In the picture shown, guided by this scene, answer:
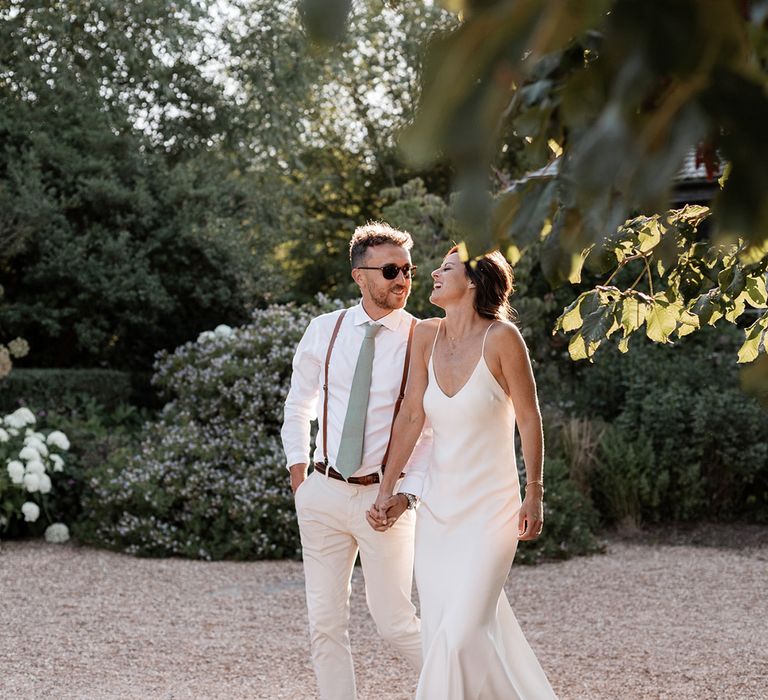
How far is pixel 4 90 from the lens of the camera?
42.3 ft

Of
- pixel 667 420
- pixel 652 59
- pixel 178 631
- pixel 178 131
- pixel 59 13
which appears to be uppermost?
pixel 59 13

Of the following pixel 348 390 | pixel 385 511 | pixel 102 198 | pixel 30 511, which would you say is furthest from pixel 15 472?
pixel 385 511

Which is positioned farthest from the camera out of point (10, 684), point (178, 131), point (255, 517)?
point (178, 131)

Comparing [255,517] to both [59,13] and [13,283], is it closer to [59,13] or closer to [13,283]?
[13,283]

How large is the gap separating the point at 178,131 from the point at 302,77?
1.73 metres

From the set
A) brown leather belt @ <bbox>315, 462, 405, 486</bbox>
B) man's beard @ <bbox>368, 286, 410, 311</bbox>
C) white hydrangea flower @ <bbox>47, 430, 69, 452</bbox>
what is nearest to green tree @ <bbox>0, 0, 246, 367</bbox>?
white hydrangea flower @ <bbox>47, 430, 69, 452</bbox>

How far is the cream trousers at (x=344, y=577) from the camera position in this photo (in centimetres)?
405

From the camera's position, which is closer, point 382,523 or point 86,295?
point 382,523

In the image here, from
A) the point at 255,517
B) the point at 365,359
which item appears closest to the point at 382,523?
the point at 365,359

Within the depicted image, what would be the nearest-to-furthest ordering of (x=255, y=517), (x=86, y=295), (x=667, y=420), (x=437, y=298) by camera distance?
(x=437, y=298), (x=255, y=517), (x=667, y=420), (x=86, y=295)

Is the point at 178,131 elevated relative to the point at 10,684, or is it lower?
elevated

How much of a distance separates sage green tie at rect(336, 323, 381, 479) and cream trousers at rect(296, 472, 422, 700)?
3.8 inches

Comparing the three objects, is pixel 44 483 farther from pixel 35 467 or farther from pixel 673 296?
pixel 673 296

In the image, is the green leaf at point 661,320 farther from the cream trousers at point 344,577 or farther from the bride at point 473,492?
the cream trousers at point 344,577
